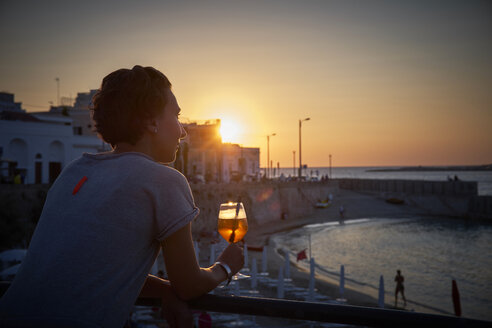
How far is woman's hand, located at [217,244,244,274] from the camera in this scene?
1852 mm

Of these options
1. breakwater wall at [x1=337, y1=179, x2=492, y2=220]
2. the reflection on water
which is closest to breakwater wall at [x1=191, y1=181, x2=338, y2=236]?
the reflection on water

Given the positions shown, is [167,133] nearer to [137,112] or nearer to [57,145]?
[137,112]

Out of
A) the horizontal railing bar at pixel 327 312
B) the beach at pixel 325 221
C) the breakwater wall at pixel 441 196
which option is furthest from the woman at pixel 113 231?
the breakwater wall at pixel 441 196

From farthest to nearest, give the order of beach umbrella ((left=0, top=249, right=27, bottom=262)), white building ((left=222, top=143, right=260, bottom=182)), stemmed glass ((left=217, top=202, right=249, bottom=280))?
white building ((left=222, top=143, right=260, bottom=182))
beach umbrella ((left=0, top=249, right=27, bottom=262))
stemmed glass ((left=217, top=202, right=249, bottom=280))

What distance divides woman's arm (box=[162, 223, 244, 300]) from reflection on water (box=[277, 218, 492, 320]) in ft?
73.3

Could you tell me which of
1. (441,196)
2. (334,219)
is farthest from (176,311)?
(441,196)

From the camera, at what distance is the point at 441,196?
68.1m

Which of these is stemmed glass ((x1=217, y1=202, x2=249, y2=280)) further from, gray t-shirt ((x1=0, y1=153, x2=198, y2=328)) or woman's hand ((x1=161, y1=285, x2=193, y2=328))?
gray t-shirt ((x1=0, y1=153, x2=198, y2=328))

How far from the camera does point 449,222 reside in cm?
5894

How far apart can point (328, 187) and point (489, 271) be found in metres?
31.1

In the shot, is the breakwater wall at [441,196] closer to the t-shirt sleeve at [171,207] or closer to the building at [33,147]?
the building at [33,147]

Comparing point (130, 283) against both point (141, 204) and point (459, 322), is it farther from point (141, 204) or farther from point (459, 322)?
point (459, 322)

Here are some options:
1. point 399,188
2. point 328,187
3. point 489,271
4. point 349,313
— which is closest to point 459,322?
point 349,313

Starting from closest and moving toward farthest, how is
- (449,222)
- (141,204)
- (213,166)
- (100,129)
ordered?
(141,204) < (100,129) < (213,166) < (449,222)
